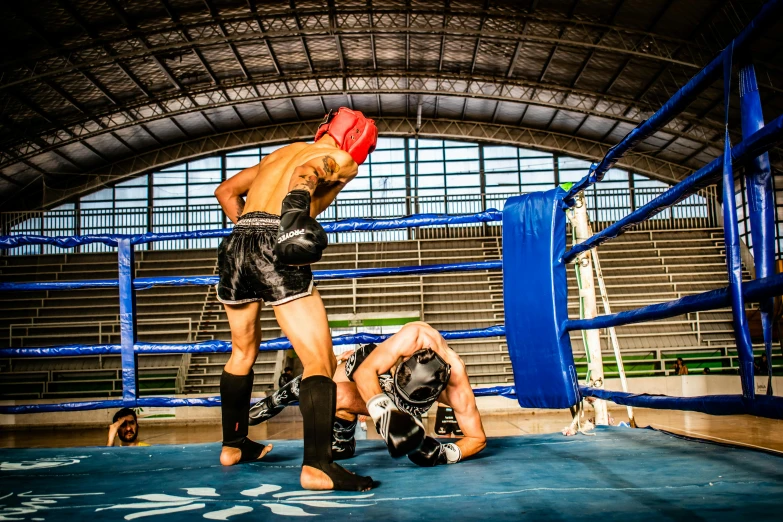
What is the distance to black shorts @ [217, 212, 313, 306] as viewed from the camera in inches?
74.8

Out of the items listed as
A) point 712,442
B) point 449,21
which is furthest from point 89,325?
point 712,442

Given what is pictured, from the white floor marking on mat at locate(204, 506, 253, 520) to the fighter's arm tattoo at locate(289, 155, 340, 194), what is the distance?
0.83 m

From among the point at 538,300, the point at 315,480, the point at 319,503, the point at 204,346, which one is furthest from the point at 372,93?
the point at 319,503

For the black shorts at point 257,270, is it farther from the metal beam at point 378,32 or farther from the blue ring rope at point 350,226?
the metal beam at point 378,32

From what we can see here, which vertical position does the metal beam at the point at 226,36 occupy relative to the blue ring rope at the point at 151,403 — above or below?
above

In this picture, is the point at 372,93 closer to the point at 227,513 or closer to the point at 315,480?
the point at 315,480

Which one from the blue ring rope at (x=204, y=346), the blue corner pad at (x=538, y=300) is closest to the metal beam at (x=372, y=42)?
the blue ring rope at (x=204, y=346)

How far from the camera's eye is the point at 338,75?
1312cm

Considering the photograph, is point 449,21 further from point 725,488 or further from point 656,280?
point 725,488

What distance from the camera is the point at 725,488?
1.46 metres

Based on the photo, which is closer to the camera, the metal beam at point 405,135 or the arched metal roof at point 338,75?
the arched metal roof at point 338,75

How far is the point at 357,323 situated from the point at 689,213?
354 inches

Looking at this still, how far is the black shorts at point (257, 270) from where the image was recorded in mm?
1900

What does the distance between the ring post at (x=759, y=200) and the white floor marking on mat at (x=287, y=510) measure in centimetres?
101
